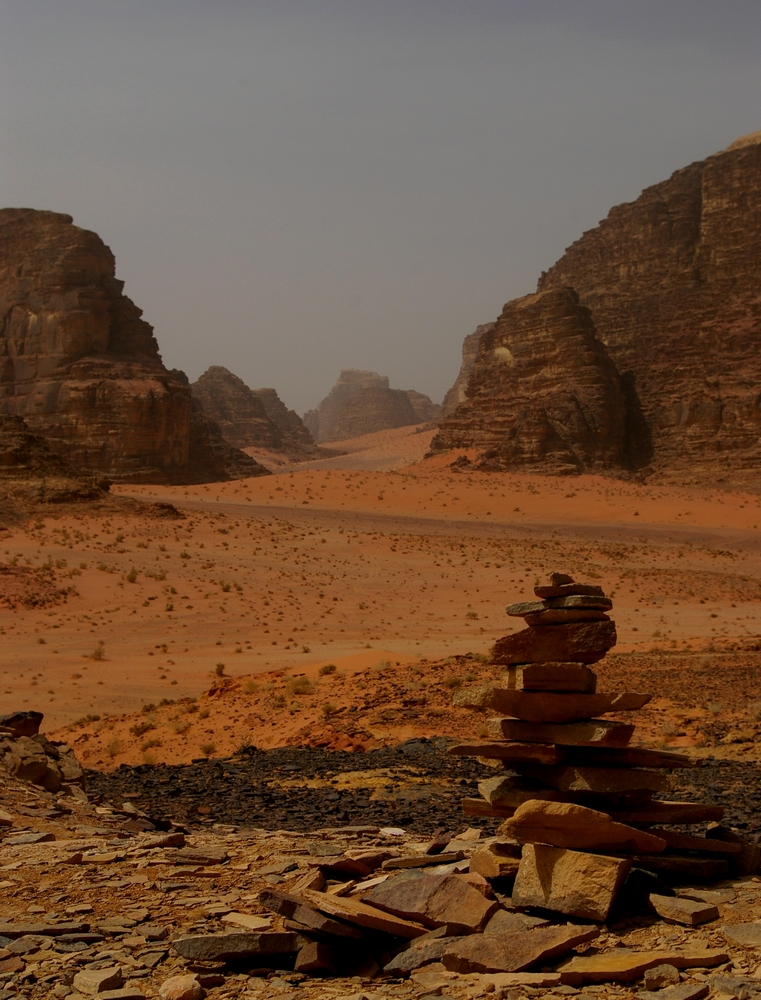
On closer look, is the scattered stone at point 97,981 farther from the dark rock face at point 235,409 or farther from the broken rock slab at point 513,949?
the dark rock face at point 235,409

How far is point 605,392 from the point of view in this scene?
6756 cm

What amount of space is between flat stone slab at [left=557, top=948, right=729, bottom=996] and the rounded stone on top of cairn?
1.07m

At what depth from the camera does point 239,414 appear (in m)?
129

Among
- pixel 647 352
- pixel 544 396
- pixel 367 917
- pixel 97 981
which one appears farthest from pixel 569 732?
pixel 647 352

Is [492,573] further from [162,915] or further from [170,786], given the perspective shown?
[162,915]

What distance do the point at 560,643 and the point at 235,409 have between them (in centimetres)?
12541

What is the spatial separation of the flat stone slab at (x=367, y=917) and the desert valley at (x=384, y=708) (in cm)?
1

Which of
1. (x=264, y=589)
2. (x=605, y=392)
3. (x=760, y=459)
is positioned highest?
(x=605, y=392)

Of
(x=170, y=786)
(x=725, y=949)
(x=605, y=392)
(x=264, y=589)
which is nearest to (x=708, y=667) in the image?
(x=170, y=786)

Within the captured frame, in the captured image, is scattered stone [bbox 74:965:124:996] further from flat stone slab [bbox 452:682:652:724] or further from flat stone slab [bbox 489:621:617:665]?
flat stone slab [bbox 489:621:617:665]

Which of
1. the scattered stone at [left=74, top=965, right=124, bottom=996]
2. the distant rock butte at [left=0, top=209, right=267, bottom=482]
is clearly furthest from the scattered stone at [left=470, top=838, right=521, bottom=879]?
the distant rock butte at [left=0, top=209, right=267, bottom=482]

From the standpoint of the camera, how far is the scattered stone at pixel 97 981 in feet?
15.5

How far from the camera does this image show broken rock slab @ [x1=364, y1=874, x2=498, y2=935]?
5289 mm

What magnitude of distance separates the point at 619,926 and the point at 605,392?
64.7 metres
